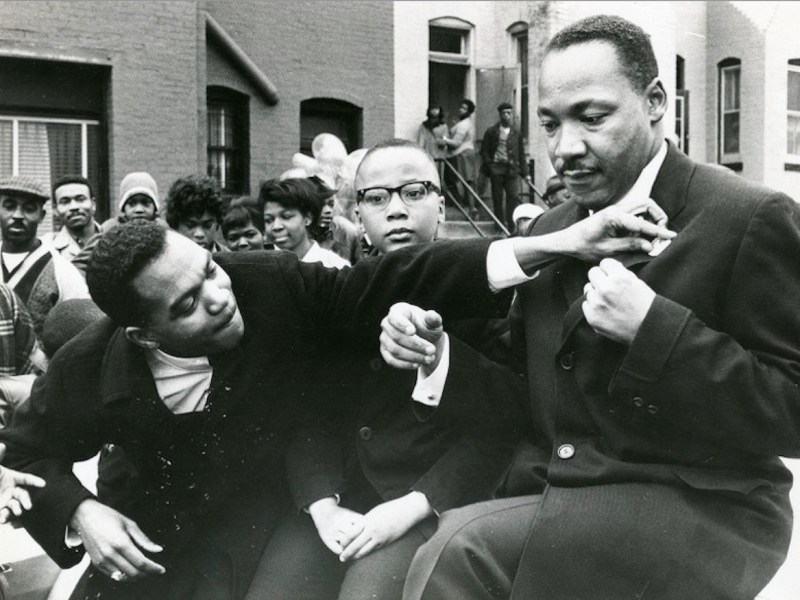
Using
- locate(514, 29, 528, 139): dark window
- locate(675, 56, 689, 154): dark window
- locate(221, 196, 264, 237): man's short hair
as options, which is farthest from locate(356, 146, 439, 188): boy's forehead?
locate(514, 29, 528, 139): dark window

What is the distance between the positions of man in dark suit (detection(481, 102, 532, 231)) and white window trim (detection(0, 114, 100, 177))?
593 centimetres

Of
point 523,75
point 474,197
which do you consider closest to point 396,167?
point 474,197

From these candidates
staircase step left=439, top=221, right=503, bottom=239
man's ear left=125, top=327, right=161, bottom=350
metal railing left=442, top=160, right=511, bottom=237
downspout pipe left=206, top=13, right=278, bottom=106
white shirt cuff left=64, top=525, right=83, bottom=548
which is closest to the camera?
man's ear left=125, top=327, right=161, bottom=350

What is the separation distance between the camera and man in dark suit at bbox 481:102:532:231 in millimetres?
12883

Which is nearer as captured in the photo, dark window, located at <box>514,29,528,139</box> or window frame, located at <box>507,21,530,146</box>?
window frame, located at <box>507,21,530,146</box>

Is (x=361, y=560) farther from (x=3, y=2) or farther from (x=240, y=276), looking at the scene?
(x=3, y=2)

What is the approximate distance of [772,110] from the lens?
9.98 meters

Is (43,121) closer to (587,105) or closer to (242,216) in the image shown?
(242,216)

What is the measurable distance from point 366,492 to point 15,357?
1674 millimetres

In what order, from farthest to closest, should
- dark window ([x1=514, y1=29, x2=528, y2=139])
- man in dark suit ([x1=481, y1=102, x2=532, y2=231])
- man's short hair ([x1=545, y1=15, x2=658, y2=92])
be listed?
dark window ([x1=514, y1=29, x2=528, y2=139])
man in dark suit ([x1=481, y1=102, x2=532, y2=231])
man's short hair ([x1=545, y1=15, x2=658, y2=92])

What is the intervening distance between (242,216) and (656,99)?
11.1 feet

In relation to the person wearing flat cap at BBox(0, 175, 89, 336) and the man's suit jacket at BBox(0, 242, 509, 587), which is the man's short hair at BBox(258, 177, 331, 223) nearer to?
the person wearing flat cap at BBox(0, 175, 89, 336)

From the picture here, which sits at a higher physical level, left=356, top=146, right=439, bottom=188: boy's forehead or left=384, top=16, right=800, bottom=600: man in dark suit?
left=356, top=146, right=439, bottom=188: boy's forehead

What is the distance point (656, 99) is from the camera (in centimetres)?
Answer: 171
